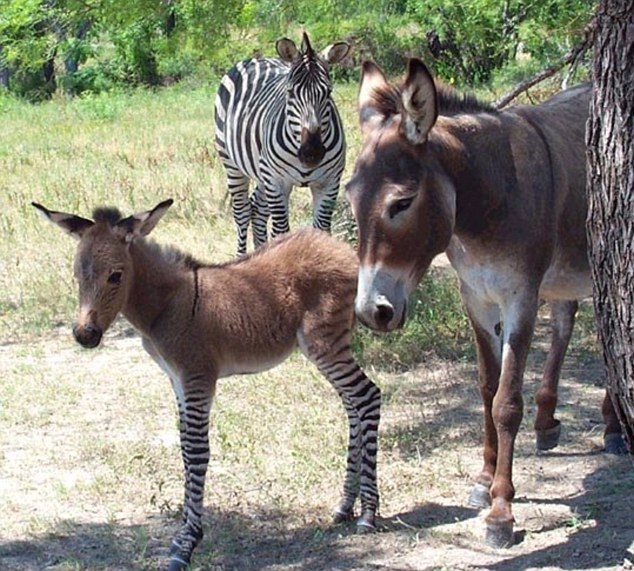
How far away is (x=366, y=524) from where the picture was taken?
598cm


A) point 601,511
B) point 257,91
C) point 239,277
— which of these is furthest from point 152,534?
point 257,91

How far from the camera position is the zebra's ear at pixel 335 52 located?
37.4ft

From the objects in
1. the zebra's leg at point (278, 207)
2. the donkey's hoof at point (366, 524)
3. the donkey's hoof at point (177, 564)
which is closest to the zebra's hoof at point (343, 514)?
the donkey's hoof at point (366, 524)

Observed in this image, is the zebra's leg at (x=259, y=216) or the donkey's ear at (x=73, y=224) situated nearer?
the donkey's ear at (x=73, y=224)

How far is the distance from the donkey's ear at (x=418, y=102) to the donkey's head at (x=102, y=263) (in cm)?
132

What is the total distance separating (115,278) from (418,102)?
5.66 feet

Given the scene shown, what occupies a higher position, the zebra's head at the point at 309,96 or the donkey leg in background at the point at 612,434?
the zebra's head at the point at 309,96

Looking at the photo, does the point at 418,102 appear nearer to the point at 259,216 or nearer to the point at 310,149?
the point at 310,149

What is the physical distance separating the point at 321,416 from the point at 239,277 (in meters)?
1.62

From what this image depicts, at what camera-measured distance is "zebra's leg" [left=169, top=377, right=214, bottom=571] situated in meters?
5.76

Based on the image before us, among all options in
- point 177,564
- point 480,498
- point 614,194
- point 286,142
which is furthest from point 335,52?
point 614,194

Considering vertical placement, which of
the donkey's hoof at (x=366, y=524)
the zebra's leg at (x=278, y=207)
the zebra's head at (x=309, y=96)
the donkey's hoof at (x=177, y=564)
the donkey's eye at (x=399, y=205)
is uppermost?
the zebra's head at (x=309, y=96)

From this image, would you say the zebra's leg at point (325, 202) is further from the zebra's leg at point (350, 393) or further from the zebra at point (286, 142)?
the zebra's leg at point (350, 393)

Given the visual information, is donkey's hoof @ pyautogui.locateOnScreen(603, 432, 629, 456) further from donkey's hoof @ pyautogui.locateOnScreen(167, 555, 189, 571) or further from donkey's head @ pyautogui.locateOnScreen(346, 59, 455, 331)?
donkey's hoof @ pyautogui.locateOnScreen(167, 555, 189, 571)
